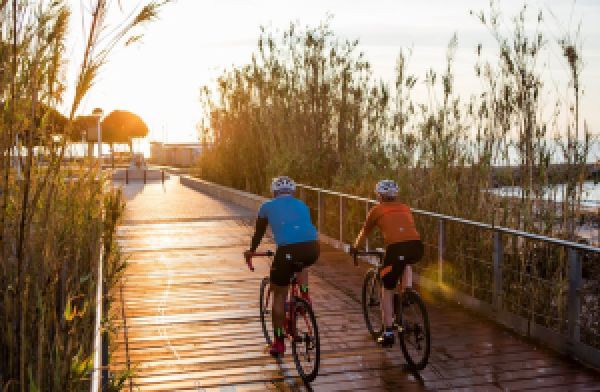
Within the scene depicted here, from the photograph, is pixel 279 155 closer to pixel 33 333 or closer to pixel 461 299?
pixel 461 299

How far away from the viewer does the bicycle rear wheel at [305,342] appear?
5680 millimetres

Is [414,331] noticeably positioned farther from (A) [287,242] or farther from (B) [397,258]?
(A) [287,242]

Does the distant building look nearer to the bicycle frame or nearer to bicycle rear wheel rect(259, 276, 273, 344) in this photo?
bicycle rear wheel rect(259, 276, 273, 344)

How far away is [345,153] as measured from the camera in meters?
15.2

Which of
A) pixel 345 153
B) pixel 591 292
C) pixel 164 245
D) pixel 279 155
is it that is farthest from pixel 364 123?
pixel 591 292

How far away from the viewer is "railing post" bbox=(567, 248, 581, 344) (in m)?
6.14

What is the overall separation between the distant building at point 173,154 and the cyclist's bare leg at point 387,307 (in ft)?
136

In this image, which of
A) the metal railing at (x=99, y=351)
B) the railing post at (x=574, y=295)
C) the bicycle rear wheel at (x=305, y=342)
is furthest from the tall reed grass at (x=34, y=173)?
the railing post at (x=574, y=295)

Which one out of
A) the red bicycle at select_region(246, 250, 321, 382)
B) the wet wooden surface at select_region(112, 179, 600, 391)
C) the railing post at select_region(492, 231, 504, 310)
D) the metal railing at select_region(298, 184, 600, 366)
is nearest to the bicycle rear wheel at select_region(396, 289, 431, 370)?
the wet wooden surface at select_region(112, 179, 600, 391)

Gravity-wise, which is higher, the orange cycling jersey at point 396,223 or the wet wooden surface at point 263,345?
the orange cycling jersey at point 396,223

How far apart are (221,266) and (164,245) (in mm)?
2486

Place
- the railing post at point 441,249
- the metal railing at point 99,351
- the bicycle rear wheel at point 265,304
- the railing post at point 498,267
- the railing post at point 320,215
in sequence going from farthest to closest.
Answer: the railing post at point 320,215
the railing post at point 441,249
the railing post at point 498,267
the bicycle rear wheel at point 265,304
the metal railing at point 99,351

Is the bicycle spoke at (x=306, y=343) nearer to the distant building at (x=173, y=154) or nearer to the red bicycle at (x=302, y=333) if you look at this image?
the red bicycle at (x=302, y=333)

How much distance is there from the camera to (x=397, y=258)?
20.5 feet
